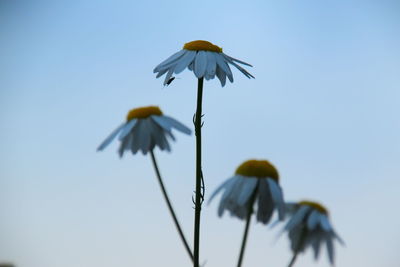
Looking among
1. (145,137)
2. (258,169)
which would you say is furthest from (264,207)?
(145,137)

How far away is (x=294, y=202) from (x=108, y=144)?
729mm

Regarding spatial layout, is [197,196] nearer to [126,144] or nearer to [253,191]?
[253,191]

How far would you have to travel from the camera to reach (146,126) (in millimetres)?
2232

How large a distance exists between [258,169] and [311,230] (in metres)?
0.28

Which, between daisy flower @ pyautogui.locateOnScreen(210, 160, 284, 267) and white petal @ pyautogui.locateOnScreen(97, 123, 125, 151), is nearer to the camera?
daisy flower @ pyautogui.locateOnScreen(210, 160, 284, 267)

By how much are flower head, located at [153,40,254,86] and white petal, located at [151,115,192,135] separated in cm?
18

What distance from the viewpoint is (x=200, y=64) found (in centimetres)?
188

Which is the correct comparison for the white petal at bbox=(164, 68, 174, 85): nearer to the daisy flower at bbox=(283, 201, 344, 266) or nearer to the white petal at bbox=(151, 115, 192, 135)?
the white petal at bbox=(151, 115, 192, 135)

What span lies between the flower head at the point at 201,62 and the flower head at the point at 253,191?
0.32 m

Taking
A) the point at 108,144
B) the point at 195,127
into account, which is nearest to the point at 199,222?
the point at 195,127

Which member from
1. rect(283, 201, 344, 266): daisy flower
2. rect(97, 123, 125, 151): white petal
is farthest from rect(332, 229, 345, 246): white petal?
rect(97, 123, 125, 151): white petal

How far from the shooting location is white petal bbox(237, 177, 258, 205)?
1735 mm

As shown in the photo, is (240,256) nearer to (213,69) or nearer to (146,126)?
(213,69)

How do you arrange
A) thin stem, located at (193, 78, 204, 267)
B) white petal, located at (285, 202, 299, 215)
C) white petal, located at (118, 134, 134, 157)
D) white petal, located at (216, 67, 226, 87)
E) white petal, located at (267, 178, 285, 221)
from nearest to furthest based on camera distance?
thin stem, located at (193, 78, 204, 267) → white petal, located at (267, 178, 285, 221) → white petal, located at (216, 67, 226, 87) → white petal, located at (285, 202, 299, 215) → white petal, located at (118, 134, 134, 157)
